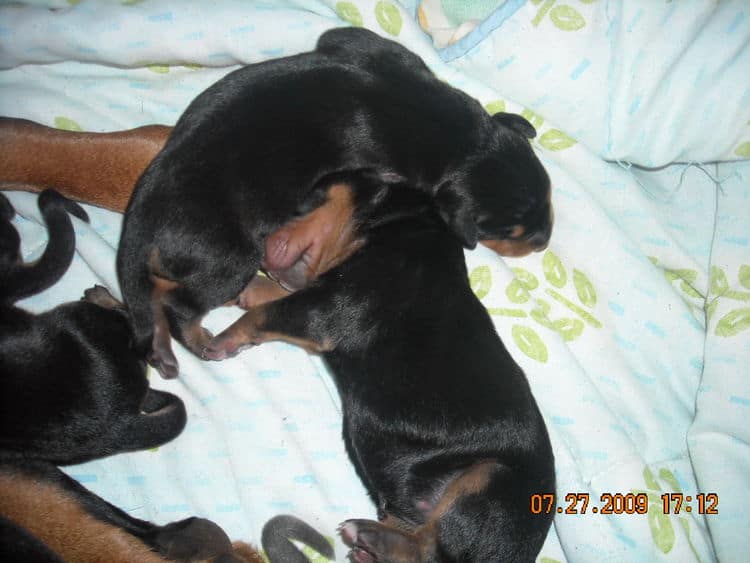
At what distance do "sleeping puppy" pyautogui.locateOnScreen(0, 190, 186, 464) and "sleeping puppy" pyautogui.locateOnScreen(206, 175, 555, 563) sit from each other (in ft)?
1.10

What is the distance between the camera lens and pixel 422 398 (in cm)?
216

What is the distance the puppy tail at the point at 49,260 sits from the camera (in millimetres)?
2256

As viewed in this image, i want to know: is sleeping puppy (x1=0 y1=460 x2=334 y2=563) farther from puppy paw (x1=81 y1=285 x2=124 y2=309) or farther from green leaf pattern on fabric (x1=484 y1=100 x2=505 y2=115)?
green leaf pattern on fabric (x1=484 y1=100 x2=505 y2=115)

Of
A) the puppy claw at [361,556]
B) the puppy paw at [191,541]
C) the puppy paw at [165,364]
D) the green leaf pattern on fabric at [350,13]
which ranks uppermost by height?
the green leaf pattern on fabric at [350,13]

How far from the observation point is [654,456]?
8.70 feet

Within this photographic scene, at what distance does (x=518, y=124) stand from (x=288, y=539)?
1.70 m

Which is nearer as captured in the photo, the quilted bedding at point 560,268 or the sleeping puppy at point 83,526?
the sleeping puppy at point 83,526

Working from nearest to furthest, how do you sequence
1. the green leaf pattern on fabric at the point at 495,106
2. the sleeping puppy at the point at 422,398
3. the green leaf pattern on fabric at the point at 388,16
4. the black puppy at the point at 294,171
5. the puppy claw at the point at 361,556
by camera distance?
the black puppy at the point at 294,171 → the sleeping puppy at the point at 422,398 → the puppy claw at the point at 361,556 → the green leaf pattern on fabric at the point at 388,16 → the green leaf pattern on fabric at the point at 495,106

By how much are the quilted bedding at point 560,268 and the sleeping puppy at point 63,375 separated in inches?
9.8

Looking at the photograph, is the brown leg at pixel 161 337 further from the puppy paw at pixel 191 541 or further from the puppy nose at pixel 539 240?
the puppy nose at pixel 539 240

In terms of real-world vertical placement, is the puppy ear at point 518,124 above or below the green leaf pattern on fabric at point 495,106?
above

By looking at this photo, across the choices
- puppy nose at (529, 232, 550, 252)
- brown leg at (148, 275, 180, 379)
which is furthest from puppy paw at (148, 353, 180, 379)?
puppy nose at (529, 232, 550, 252)

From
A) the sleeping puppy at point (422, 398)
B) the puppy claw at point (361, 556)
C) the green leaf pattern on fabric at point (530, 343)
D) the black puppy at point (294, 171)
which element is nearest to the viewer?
the black puppy at point (294, 171)
